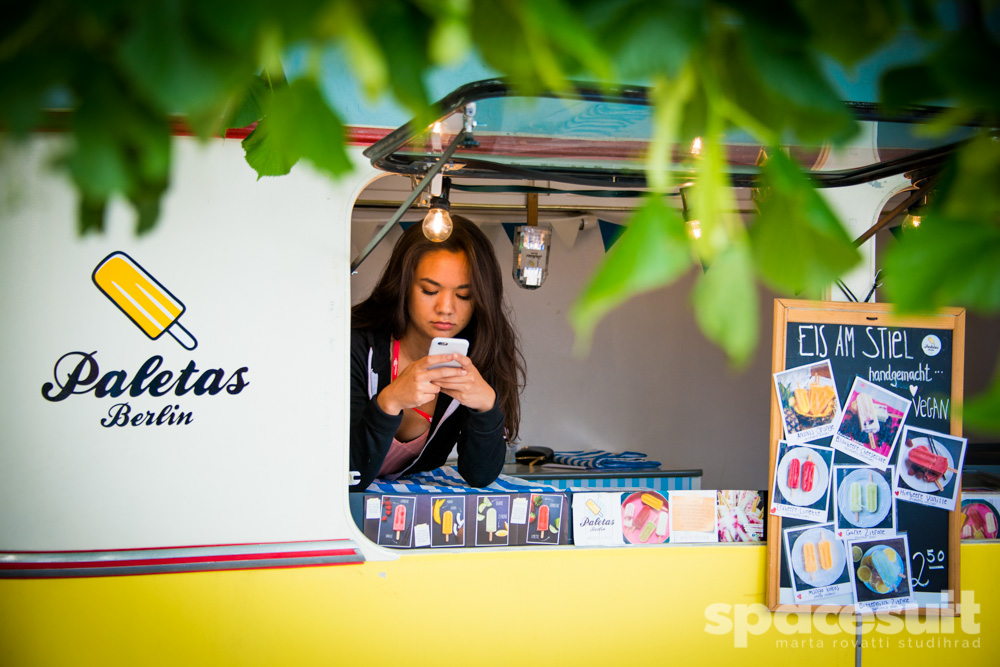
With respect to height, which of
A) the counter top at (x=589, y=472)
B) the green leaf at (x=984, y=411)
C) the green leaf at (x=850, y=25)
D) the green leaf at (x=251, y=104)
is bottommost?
the counter top at (x=589, y=472)

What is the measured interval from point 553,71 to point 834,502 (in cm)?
232

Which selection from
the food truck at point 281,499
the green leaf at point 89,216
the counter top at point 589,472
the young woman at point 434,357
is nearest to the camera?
the green leaf at point 89,216

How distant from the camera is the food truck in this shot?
7.01ft

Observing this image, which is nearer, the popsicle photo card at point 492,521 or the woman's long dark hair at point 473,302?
the popsicle photo card at point 492,521

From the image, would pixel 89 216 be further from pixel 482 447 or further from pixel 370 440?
pixel 482 447

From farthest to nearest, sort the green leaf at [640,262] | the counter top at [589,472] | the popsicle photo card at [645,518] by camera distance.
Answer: the counter top at [589,472] < the popsicle photo card at [645,518] < the green leaf at [640,262]

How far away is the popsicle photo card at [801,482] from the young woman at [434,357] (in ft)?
3.15

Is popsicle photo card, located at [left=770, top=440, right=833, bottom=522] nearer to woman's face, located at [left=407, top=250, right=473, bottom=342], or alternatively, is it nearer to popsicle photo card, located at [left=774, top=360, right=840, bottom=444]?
popsicle photo card, located at [left=774, top=360, right=840, bottom=444]

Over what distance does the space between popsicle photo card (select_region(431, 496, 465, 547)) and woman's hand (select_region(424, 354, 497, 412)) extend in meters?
0.36

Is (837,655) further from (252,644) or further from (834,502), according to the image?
(252,644)

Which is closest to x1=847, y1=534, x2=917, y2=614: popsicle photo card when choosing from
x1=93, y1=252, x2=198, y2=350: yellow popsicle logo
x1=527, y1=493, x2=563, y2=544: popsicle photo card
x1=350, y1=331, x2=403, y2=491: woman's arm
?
x1=527, y1=493, x2=563, y2=544: popsicle photo card

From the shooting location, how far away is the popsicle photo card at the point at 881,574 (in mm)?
2348

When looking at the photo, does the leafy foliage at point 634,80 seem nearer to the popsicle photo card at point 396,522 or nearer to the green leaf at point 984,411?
the green leaf at point 984,411

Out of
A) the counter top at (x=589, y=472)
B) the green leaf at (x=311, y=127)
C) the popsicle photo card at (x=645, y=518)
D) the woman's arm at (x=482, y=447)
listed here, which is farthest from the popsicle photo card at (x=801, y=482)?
the counter top at (x=589, y=472)
